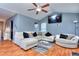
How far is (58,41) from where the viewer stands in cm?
222

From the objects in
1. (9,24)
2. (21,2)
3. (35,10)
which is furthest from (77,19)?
(9,24)

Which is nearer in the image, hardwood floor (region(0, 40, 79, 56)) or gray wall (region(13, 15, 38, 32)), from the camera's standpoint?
hardwood floor (region(0, 40, 79, 56))

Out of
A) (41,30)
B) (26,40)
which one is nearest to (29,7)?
(41,30)

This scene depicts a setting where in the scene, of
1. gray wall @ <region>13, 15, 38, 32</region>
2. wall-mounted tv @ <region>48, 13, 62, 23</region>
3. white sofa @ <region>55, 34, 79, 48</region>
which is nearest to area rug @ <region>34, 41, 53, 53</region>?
white sofa @ <region>55, 34, 79, 48</region>

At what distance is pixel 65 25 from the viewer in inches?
84.4

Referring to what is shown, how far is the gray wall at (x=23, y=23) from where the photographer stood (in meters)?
2.16

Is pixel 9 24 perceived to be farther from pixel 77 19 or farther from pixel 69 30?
pixel 77 19

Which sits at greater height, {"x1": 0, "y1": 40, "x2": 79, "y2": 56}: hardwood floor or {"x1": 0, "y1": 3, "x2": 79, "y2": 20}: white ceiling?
{"x1": 0, "y1": 3, "x2": 79, "y2": 20}: white ceiling

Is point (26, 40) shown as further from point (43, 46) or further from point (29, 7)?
point (29, 7)

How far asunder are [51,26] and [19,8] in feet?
2.75

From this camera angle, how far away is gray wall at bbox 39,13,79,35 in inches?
82.7

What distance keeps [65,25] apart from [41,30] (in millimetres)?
564

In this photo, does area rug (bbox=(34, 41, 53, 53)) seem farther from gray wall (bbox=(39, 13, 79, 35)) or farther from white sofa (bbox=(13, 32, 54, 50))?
gray wall (bbox=(39, 13, 79, 35))

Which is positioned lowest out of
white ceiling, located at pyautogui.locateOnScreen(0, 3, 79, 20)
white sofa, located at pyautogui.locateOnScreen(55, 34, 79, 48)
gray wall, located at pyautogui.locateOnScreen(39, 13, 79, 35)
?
white sofa, located at pyautogui.locateOnScreen(55, 34, 79, 48)
